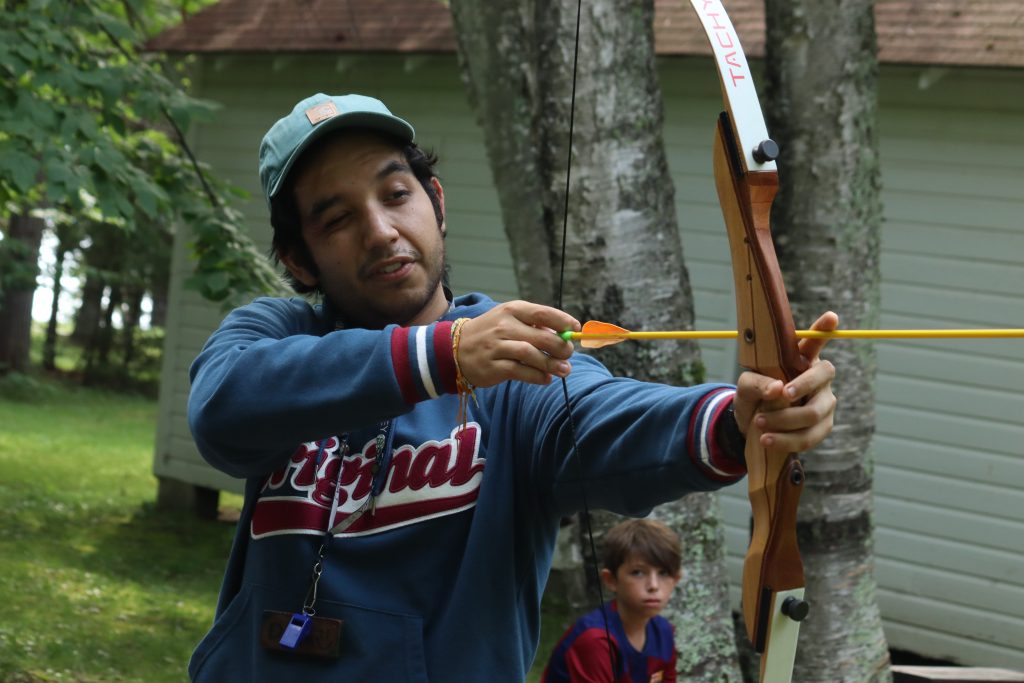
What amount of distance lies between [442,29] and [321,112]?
19.9 ft

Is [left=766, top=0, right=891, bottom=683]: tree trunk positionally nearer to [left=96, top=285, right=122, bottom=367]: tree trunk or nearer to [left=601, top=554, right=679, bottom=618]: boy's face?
[left=601, top=554, right=679, bottom=618]: boy's face

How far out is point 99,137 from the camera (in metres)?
5.07

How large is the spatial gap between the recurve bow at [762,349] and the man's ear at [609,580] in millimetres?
1993

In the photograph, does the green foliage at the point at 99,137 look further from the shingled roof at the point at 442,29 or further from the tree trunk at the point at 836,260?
the tree trunk at the point at 836,260

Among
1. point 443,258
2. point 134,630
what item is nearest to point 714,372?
point 134,630

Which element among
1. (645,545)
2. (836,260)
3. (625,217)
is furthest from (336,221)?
(836,260)

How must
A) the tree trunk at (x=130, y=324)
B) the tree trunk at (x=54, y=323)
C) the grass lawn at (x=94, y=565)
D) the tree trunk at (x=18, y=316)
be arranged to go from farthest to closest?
the tree trunk at (x=130, y=324)
the tree trunk at (x=54, y=323)
the tree trunk at (x=18, y=316)
the grass lawn at (x=94, y=565)

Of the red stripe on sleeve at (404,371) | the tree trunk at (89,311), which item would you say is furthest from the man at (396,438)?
the tree trunk at (89,311)

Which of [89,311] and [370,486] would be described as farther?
[89,311]

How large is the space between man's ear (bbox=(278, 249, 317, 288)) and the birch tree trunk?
66.6 inches

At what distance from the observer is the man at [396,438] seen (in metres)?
1.54

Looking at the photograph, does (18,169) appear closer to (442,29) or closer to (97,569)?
(97,569)

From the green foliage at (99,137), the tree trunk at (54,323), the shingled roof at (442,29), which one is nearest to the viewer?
the green foliage at (99,137)

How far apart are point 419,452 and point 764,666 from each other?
0.59 m
